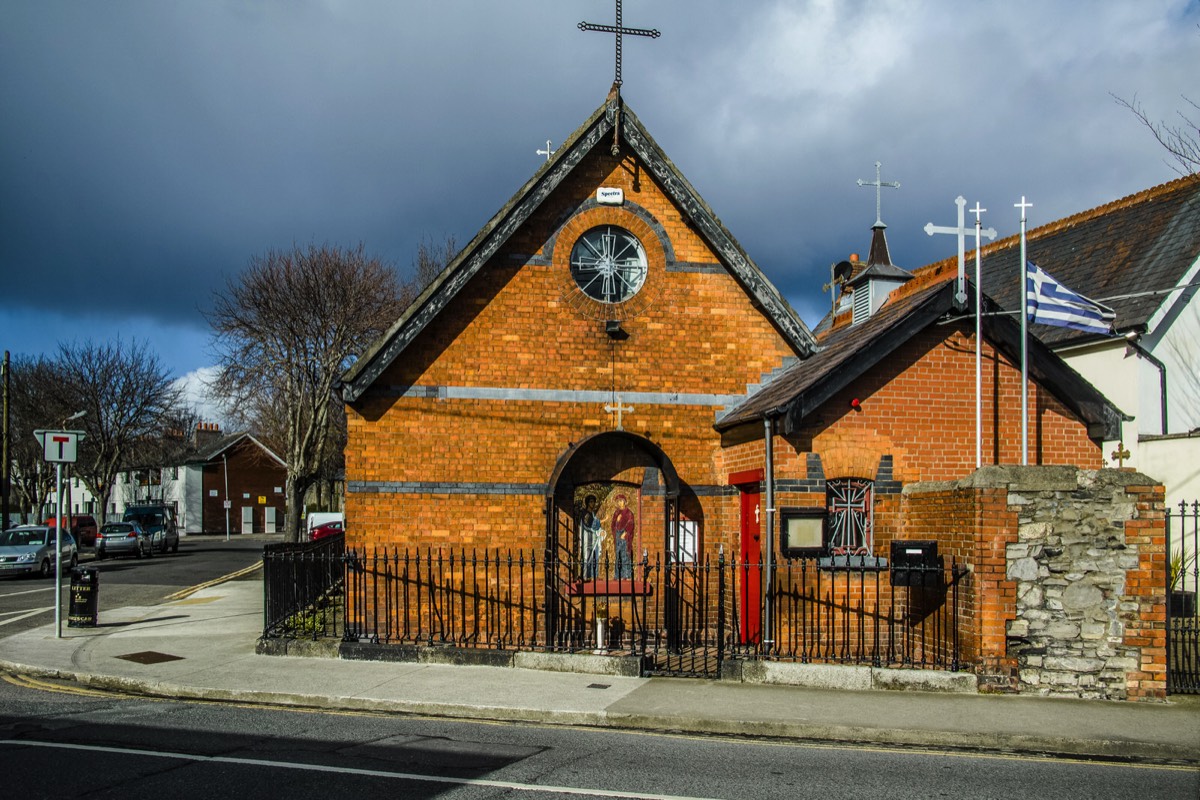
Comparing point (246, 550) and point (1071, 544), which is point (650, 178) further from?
point (246, 550)

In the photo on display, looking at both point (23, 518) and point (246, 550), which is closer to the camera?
point (246, 550)

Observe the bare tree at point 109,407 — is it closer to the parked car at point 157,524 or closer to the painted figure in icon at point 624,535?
the parked car at point 157,524

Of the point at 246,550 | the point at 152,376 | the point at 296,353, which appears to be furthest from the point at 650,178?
the point at 152,376

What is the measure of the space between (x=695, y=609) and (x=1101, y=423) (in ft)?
19.4

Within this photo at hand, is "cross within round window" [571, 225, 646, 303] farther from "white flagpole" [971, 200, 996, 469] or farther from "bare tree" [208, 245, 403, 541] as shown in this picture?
"bare tree" [208, 245, 403, 541]

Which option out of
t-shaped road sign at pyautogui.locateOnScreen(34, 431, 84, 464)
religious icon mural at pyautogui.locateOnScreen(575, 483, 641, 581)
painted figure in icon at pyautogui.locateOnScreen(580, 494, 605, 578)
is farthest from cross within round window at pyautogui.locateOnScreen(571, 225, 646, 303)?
t-shaped road sign at pyautogui.locateOnScreen(34, 431, 84, 464)

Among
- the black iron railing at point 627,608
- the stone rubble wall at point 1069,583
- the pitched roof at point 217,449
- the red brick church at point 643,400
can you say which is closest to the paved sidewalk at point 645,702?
the stone rubble wall at point 1069,583

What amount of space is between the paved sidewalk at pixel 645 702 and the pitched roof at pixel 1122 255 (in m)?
11.2

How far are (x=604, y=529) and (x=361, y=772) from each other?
708 centimetres

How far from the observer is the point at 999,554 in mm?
10883

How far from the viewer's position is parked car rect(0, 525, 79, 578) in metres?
29.3

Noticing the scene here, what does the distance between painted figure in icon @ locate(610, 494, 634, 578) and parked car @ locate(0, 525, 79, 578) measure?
69.4 feet

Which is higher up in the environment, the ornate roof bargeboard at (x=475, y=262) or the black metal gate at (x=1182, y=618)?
the ornate roof bargeboard at (x=475, y=262)

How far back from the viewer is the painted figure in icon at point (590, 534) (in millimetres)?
14305
